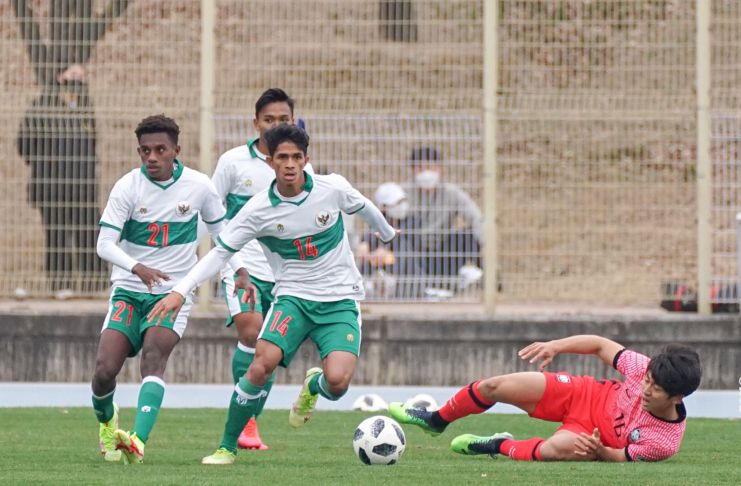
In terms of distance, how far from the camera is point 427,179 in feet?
49.1

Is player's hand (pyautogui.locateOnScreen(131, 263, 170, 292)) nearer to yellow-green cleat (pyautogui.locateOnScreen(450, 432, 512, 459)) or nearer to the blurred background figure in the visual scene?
yellow-green cleat (pyautogui.locateOnScreen(450, 432, 512, 459))

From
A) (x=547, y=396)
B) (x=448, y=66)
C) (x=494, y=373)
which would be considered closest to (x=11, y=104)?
(x=448, y=66)

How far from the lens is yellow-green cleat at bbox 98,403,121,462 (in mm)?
9121

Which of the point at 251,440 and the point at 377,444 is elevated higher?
the point at 377,444

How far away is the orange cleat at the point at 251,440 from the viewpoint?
10023 mm

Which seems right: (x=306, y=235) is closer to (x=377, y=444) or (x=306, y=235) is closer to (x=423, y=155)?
(x=377, y=444)

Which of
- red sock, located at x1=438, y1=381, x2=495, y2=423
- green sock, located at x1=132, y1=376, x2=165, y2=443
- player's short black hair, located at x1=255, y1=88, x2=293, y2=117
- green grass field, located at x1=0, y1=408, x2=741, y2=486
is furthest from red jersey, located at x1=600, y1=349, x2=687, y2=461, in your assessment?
player's short black hair, located at x1=255, y1=88, x2=293, y2=117

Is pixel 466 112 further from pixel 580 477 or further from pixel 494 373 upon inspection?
pixel 580 477

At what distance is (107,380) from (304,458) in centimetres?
118

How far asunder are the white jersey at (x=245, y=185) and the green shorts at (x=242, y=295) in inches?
1.4

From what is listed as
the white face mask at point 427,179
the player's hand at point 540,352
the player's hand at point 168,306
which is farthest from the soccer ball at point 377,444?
the white face mask at point 427,179

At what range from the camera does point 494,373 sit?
14.6m

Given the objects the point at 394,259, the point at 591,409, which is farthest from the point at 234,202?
the point at 394,259

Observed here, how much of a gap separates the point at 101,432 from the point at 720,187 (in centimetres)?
738
